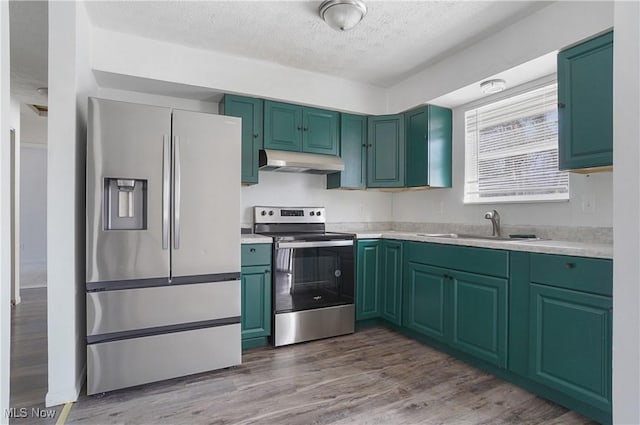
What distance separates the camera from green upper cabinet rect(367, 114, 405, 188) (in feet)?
11.5

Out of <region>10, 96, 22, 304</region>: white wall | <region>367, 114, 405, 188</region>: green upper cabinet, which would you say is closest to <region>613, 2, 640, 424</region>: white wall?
<region>367, 114, 405, 188</region>: green upper cabinet

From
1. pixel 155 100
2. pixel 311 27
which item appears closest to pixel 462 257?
pixel 311 27

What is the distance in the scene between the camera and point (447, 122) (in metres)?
3.36

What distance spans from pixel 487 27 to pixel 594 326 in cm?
206

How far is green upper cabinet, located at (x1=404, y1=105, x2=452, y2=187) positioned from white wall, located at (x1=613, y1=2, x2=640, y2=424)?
220cm

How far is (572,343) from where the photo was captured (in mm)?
1846

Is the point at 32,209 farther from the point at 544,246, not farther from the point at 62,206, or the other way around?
the point at 544,246

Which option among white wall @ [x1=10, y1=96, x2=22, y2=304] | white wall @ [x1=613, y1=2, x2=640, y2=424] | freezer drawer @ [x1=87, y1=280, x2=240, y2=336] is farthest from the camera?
white wall @ [x1=10, y1=96, x2=22, y2=304]

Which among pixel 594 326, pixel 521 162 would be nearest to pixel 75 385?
pixel 594 326

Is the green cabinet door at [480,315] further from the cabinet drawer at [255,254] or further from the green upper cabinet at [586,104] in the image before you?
the cabinet drawer at [255,254]

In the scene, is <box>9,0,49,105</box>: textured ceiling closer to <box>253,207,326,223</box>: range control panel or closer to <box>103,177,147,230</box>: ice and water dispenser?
<box>103,177,147,230</box>: ice and water dispenser

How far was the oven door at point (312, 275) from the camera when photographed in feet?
9.24

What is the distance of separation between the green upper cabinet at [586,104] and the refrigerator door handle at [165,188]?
2482 millimetres

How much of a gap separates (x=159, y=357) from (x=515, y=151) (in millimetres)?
3078
